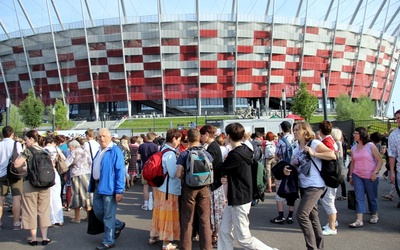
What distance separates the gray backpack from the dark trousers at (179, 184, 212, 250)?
0.19 m

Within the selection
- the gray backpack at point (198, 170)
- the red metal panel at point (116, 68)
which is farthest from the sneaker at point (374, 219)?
the red metal panel at point (116, 68)

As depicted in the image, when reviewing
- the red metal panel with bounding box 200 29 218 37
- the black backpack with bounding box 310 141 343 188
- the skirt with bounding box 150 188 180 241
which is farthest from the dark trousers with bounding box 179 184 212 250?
the red metal panel with bounding box 200 29 218 37

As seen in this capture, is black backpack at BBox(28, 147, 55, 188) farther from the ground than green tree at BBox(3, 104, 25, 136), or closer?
closer

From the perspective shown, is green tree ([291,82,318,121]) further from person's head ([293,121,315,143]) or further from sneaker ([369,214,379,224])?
person's head ([293,121,315,143])

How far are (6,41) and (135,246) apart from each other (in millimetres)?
67968

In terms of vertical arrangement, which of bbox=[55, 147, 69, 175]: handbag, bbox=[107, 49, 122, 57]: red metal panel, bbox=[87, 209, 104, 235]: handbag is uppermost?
bbox=[107, 49, 122, 57]: red metal panel

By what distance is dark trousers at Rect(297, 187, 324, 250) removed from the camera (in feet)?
13.9

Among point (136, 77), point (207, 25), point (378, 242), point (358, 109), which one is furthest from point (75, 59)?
point (378, 242)

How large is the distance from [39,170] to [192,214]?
107 inches

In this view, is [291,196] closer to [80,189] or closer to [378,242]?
[378,242]

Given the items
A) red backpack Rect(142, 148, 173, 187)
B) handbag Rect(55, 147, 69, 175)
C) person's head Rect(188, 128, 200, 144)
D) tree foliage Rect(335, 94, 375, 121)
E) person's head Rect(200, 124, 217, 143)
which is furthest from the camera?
tree foliage Rect(335, 94, 375, 121)

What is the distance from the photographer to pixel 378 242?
16.4 ft

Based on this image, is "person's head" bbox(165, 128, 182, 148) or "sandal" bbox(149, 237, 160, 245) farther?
"sandal" bbox(149, 237, 160, 245)

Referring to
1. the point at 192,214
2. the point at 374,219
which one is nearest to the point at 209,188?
the point at 192,214
